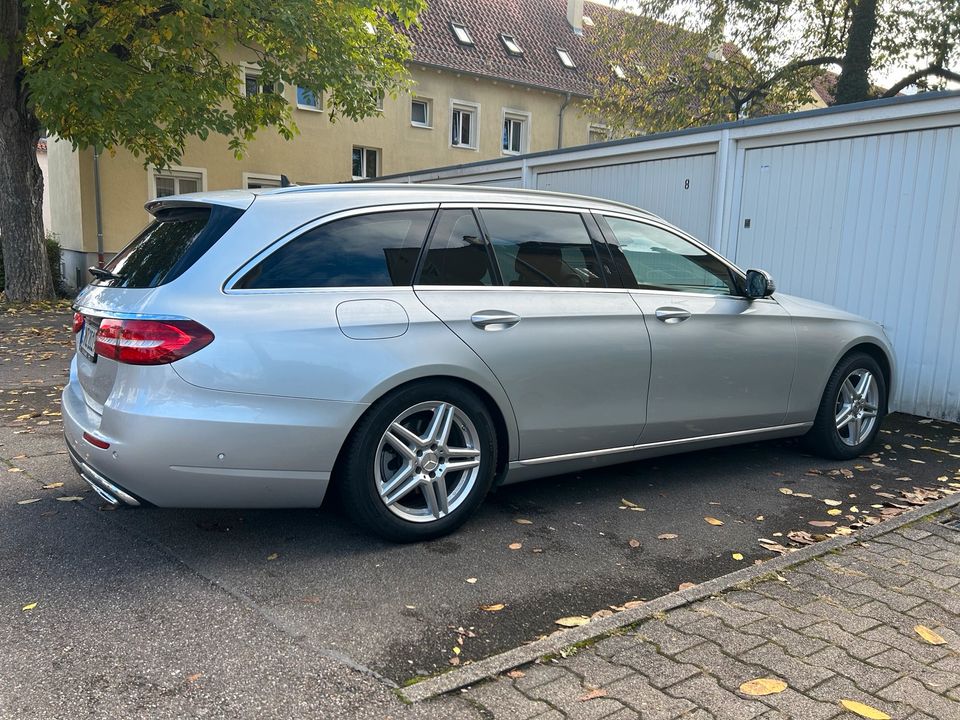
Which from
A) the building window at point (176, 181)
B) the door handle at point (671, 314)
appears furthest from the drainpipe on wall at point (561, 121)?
the door handle at point (671, 314)

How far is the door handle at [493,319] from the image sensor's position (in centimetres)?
396

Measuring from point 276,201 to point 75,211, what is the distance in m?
19.2

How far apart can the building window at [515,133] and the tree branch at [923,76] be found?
12.0m

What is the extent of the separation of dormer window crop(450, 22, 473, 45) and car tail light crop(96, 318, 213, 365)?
25.5 metres

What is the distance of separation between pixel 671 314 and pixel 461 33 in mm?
24656

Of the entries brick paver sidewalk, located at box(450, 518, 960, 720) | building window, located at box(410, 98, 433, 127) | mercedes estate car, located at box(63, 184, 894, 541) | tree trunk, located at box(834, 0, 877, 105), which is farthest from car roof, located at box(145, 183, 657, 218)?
building window, located at box(410, 98, 433, 127)

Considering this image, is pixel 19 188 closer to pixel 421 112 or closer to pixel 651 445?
pixel 421 112

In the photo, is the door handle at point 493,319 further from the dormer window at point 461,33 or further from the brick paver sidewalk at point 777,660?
the dormer window at point 461,33

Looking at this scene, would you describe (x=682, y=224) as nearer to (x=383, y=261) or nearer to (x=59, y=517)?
(x=383, y=261)

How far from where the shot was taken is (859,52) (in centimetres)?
1705

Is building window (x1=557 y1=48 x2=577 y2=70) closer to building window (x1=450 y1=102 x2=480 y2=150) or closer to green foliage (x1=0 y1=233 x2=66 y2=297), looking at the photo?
building window (x1=450 y1=102 x2=480 y2=150)

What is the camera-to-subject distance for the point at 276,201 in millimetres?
3711

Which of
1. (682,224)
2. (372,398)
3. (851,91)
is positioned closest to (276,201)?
(372,398)

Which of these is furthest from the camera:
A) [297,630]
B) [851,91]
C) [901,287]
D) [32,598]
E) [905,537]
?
[851,91]
